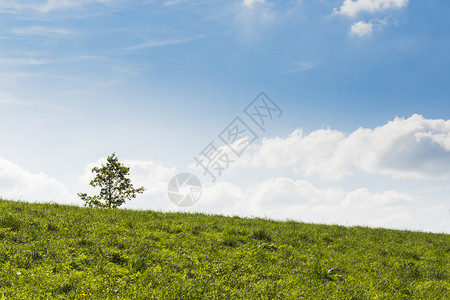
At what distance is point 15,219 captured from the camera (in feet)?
40.1

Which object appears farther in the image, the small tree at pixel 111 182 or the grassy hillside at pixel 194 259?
the small tree at pixel 111 182

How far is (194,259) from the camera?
11125 millimetres

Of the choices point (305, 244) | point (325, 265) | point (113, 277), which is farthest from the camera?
point (305, 244)

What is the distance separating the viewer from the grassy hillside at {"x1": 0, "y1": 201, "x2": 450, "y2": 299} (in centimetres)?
895

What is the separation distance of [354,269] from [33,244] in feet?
35.6

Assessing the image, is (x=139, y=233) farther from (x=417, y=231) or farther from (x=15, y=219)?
(x=417, y=231)

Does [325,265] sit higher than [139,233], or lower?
lower

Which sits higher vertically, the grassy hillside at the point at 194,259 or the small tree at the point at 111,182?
the small tree at the point at 111,182

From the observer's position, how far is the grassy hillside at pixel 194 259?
8.95 meters

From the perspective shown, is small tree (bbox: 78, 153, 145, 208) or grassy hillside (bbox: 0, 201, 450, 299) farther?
small tree (bbox: 78, 153, 145, 208)

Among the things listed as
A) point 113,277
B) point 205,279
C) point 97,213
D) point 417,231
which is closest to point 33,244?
point 113,277

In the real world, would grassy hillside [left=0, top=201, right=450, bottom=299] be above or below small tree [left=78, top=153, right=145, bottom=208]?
below

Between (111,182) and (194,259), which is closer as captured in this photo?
(194,259)

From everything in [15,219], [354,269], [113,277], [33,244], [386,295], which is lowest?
[386,295]
